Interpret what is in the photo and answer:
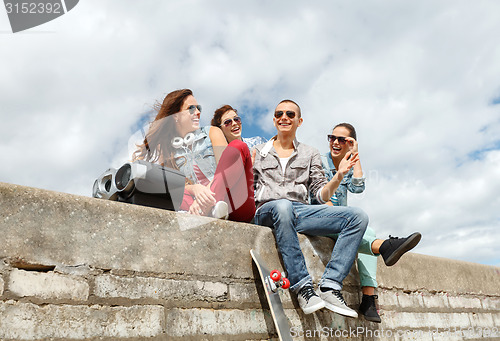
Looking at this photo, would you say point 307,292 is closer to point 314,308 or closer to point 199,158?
point 314,308

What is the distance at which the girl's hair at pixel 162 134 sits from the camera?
312 cm

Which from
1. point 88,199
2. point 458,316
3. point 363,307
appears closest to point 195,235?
point 88,199

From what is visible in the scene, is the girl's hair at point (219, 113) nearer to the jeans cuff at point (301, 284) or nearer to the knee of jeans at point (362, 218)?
the knee of jeans at point (362, 218)

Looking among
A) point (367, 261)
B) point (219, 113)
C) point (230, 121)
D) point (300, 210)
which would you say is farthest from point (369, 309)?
point (219, 113)

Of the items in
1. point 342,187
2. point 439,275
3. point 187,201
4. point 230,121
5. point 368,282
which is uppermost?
point 230,121

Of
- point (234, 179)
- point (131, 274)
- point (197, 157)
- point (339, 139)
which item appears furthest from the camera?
point (339, 139)

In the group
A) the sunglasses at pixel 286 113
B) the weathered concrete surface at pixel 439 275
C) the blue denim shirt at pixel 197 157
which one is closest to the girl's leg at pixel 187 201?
the blue denim shirt at pixel 197 157

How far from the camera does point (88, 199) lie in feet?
7.38

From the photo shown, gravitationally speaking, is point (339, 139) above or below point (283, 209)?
above

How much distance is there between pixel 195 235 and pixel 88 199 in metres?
0.63

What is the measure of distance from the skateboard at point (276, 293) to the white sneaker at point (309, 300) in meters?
0.14

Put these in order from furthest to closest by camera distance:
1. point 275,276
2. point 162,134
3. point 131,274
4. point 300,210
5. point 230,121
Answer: point 230,121, point 162,134, point 300,210, point 275,276, point 131,274

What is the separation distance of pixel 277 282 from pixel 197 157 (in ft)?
3.84

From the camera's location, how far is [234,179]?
9.36 feet
